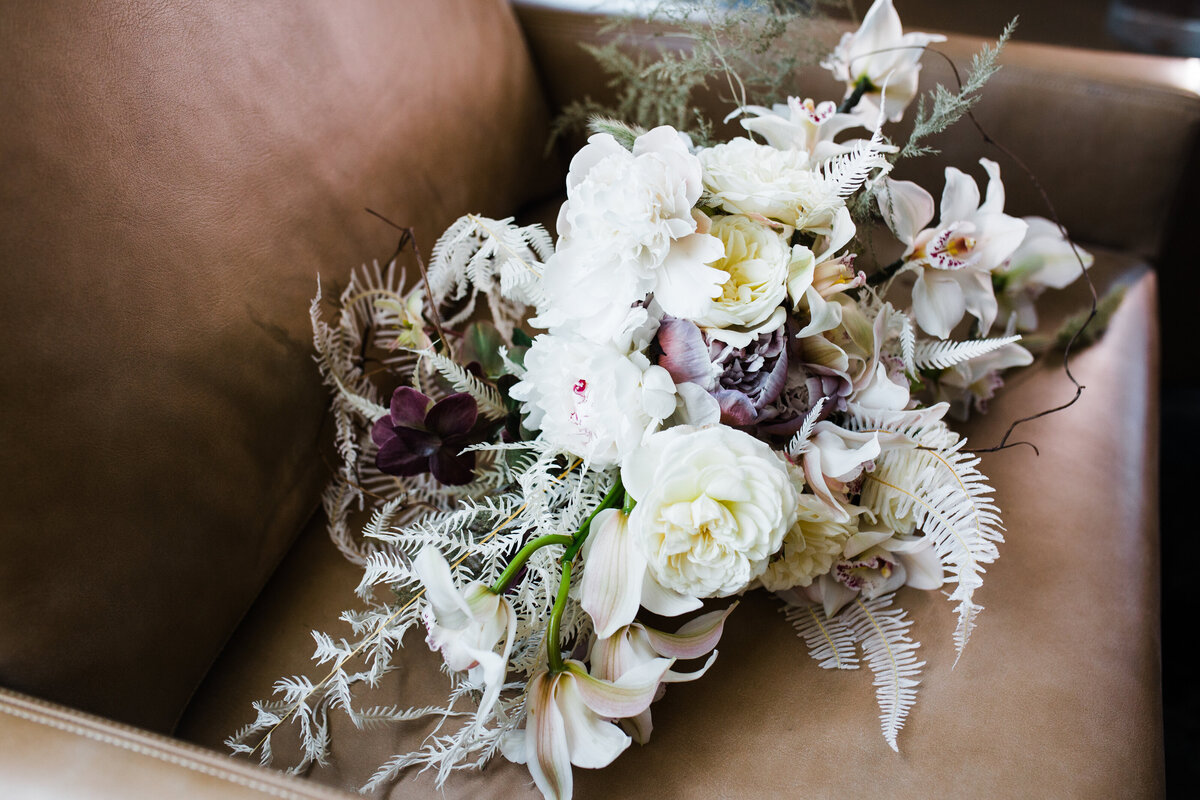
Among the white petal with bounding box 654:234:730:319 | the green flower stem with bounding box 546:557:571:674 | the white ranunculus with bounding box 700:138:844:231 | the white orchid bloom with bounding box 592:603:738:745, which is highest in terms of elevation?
the white ranunculus with bounding box 700:138:844:231

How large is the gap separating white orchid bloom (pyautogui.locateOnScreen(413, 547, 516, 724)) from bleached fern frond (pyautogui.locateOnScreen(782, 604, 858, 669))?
0.83 feet

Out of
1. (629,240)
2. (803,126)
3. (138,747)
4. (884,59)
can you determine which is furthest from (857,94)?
(138,747)

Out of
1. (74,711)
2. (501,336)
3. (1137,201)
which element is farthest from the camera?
(1137,201)

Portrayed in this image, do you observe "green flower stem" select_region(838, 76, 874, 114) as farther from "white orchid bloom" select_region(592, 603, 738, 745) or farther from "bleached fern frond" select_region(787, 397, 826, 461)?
"white orchid bloom" select_region(592, 603, 738, 745)

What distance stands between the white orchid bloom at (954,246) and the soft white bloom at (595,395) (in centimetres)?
25

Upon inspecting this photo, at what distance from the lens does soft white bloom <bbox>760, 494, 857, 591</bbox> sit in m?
0.54

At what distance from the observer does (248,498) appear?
0.63m

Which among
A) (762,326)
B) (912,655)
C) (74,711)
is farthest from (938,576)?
(74,711)

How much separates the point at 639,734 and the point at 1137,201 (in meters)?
0.85

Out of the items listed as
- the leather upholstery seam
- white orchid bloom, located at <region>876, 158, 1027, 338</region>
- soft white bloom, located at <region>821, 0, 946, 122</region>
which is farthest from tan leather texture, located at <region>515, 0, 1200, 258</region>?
the leather upholstery seam

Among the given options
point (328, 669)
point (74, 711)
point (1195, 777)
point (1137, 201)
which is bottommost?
point (1195, 777)

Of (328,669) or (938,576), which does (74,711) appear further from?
(938,576)

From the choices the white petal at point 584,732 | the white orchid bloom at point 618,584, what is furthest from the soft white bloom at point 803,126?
the white petal at point 584,732

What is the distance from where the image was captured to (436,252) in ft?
2.18
